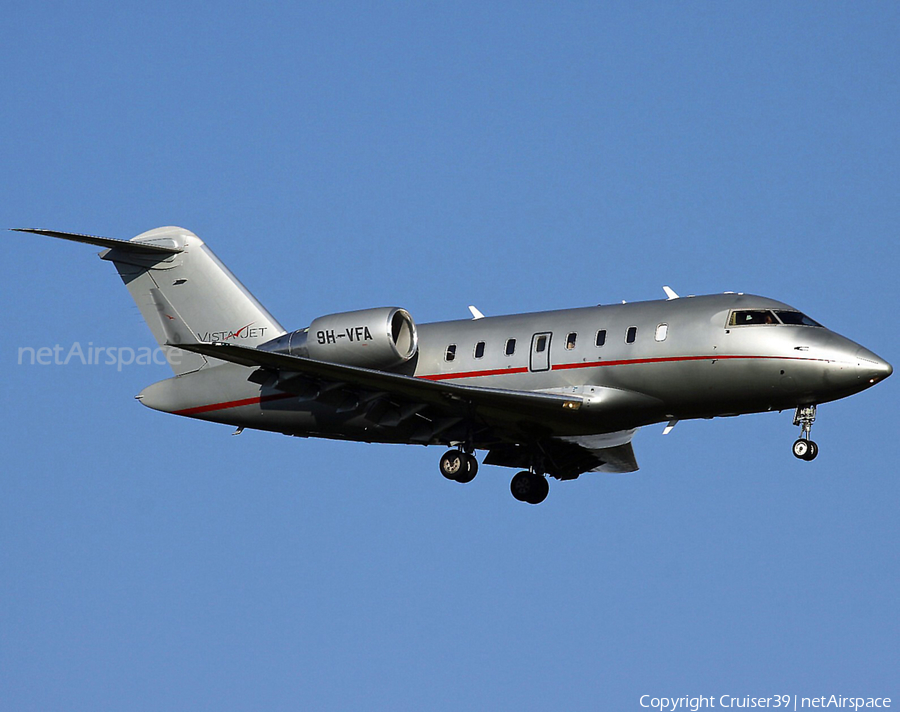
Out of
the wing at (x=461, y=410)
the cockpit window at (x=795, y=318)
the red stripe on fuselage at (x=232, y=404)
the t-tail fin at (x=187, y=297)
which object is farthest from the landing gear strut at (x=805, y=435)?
the t-tail fin at (x=187, y=297)

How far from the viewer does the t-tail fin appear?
2964 centimetres

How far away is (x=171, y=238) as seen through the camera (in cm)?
3039

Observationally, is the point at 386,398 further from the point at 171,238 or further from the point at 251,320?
the point at 171,238

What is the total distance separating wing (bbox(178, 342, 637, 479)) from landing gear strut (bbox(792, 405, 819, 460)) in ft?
12.2

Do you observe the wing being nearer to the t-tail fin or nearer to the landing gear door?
the landing gear door

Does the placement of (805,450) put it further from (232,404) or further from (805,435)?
(232,404)

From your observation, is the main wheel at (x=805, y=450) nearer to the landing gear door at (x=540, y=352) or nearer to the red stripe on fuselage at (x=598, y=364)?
the red stripe on fuselage at (x=598, y=364)

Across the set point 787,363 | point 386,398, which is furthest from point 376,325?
point 787,363

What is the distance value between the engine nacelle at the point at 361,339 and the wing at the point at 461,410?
0.55 m

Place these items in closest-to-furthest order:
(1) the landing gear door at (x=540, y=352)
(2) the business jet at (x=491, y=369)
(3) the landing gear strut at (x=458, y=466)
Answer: (2) the business jet at (x=491, y=369) < (1) the landing gear door at (x=540, y=352) < (3) the landing gear strut at (x=458, y=466)

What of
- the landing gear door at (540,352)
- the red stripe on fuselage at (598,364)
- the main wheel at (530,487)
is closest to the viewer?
the red stripe on fuselage at (598,364)

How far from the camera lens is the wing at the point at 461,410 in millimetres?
25219

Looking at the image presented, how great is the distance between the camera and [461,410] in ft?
87.2

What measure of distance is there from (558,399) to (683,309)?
2804mm
